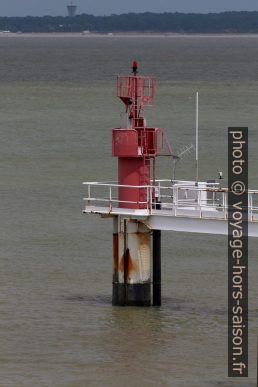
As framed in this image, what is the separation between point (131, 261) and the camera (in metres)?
31.5

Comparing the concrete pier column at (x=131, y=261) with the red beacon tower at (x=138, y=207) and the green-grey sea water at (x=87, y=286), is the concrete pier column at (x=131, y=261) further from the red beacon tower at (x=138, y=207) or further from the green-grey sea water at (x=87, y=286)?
the green-grey sea water at (x=87, y=286)

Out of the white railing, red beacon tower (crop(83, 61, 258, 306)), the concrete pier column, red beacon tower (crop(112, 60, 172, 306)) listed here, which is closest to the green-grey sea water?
the concrete pier column

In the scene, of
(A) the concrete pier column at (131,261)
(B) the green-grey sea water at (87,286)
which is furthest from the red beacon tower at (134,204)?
(B) the green-grey sea water at (87,286)

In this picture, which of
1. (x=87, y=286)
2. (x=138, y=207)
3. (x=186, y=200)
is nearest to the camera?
(x=138, y=207)

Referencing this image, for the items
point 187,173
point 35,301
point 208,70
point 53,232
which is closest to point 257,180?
point 187,173

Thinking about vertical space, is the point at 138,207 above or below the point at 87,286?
above

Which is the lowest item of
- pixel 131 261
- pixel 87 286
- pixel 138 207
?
pixel 87 286

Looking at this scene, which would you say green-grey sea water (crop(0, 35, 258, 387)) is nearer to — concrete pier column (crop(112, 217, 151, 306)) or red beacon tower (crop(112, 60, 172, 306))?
concrete pier column (crop(112, 217, 151, 306))

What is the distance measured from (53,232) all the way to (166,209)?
31.1 feet

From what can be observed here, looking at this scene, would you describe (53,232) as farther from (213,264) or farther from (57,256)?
(213,264)

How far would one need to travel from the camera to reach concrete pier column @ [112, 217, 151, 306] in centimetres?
3153

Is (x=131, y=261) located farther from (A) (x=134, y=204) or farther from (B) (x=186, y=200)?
(B) (x=186, y=200)

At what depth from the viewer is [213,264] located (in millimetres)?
36281

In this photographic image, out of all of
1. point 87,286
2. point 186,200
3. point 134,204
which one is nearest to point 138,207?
point 134,204
